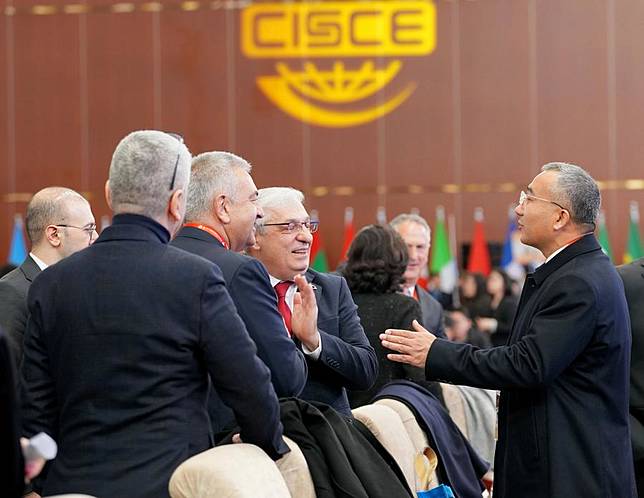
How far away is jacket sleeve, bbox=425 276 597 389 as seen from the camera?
3.33m

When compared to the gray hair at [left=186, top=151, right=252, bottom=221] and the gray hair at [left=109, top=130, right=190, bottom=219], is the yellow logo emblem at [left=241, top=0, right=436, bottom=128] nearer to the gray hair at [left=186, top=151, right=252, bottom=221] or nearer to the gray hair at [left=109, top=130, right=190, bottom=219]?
the gray hair at [left=186, top=151, right=252, bottom=221]

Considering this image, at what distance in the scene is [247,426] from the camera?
98.8 inches

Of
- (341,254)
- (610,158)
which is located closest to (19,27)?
A: (341,254)

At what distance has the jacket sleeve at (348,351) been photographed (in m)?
3.32

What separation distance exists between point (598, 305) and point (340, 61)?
974 centimetres

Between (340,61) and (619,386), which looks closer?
(619,386)

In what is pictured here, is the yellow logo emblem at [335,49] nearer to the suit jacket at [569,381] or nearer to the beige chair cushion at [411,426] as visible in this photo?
the beige chair cushion at [411,426]

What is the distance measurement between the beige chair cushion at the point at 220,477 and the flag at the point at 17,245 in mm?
10550

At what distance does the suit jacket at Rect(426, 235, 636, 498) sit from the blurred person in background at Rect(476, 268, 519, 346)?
5147 millimetres

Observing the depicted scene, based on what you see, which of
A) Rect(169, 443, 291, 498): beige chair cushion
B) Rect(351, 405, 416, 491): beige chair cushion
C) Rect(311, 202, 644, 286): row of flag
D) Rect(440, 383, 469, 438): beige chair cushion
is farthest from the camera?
Rect(311, 202, 644, 286): row of flag

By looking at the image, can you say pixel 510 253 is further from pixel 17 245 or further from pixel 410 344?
pixel 410 344

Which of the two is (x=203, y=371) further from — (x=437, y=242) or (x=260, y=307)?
(x=437, y=242)

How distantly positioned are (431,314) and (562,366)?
185 centimetres

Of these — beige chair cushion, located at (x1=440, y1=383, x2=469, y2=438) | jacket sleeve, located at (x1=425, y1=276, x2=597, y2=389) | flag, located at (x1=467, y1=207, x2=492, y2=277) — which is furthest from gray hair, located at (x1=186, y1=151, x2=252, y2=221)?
flag, located at (x1=467, y1=207, x2=492, y2=277)
